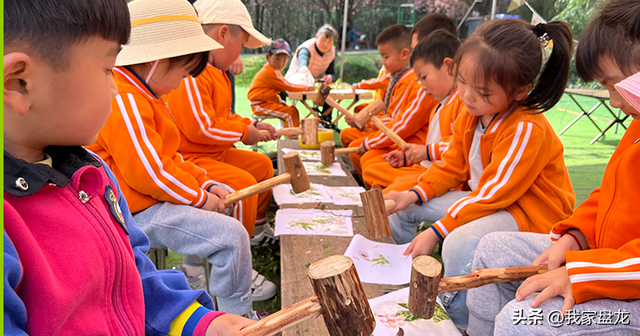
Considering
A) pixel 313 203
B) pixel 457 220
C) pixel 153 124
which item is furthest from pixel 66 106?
pixel 313 203

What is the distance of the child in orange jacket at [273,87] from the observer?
6.30 m

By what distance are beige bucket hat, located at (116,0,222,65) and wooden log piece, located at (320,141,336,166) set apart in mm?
1614

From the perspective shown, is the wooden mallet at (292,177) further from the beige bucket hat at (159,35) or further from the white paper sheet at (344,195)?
the beige bucket hat at (159,35)

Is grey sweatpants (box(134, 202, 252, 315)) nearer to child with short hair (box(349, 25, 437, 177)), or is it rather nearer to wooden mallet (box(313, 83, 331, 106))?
child with short hair (box(349, 25, 437, 177))

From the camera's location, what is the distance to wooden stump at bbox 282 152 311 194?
2.60m

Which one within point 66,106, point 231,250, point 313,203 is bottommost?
point 313,203

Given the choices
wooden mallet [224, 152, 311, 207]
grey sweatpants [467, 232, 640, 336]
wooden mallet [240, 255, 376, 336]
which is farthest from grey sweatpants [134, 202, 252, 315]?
grey sweatpants [467, 232, 640, 336]

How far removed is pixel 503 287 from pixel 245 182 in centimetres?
173

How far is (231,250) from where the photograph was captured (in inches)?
79.4

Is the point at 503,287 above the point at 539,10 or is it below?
below

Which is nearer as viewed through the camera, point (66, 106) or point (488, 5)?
point (66, 106)

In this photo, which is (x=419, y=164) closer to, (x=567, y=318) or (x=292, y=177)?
(x=292, y=177)

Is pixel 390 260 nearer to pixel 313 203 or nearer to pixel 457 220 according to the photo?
pixel 457 220

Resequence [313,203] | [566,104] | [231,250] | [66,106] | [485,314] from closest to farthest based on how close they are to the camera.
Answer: [66,106] → [485,314] → [231,250] → [313,203] → [566,104]
